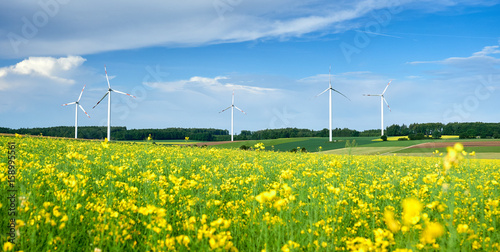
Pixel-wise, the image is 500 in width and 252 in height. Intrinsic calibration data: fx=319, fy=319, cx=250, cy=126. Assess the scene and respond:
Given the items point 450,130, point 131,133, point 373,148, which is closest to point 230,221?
point 373,148

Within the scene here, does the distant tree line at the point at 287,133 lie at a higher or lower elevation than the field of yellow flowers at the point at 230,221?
higher

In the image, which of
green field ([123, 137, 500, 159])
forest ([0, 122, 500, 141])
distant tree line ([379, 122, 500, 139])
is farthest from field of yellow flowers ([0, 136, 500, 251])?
distant tree line ([379, 122, 500, 139])

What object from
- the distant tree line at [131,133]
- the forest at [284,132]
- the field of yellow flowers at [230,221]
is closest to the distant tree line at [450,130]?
the forest at [284,132]

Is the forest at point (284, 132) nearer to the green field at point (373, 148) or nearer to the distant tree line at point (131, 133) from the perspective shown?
the distant tree line at point (131, 133)

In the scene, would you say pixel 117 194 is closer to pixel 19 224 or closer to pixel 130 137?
pixel 19 224

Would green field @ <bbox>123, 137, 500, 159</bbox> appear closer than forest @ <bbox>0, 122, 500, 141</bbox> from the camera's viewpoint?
Yes

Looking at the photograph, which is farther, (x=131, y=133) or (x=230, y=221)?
(x=131, y=133)

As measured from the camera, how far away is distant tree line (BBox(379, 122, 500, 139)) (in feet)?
192

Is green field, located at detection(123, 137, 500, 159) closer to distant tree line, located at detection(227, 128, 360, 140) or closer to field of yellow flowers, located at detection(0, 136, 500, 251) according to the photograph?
field of yellow flowers, located at detection(0, 136, 500, 251)

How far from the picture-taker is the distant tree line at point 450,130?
5856 centimetres

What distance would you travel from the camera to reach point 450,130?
63.4 metres

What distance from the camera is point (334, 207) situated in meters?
4.77

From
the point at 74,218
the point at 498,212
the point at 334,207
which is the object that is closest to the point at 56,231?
the point at 74,218

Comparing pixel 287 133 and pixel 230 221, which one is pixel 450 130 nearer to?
pixel 287 133
